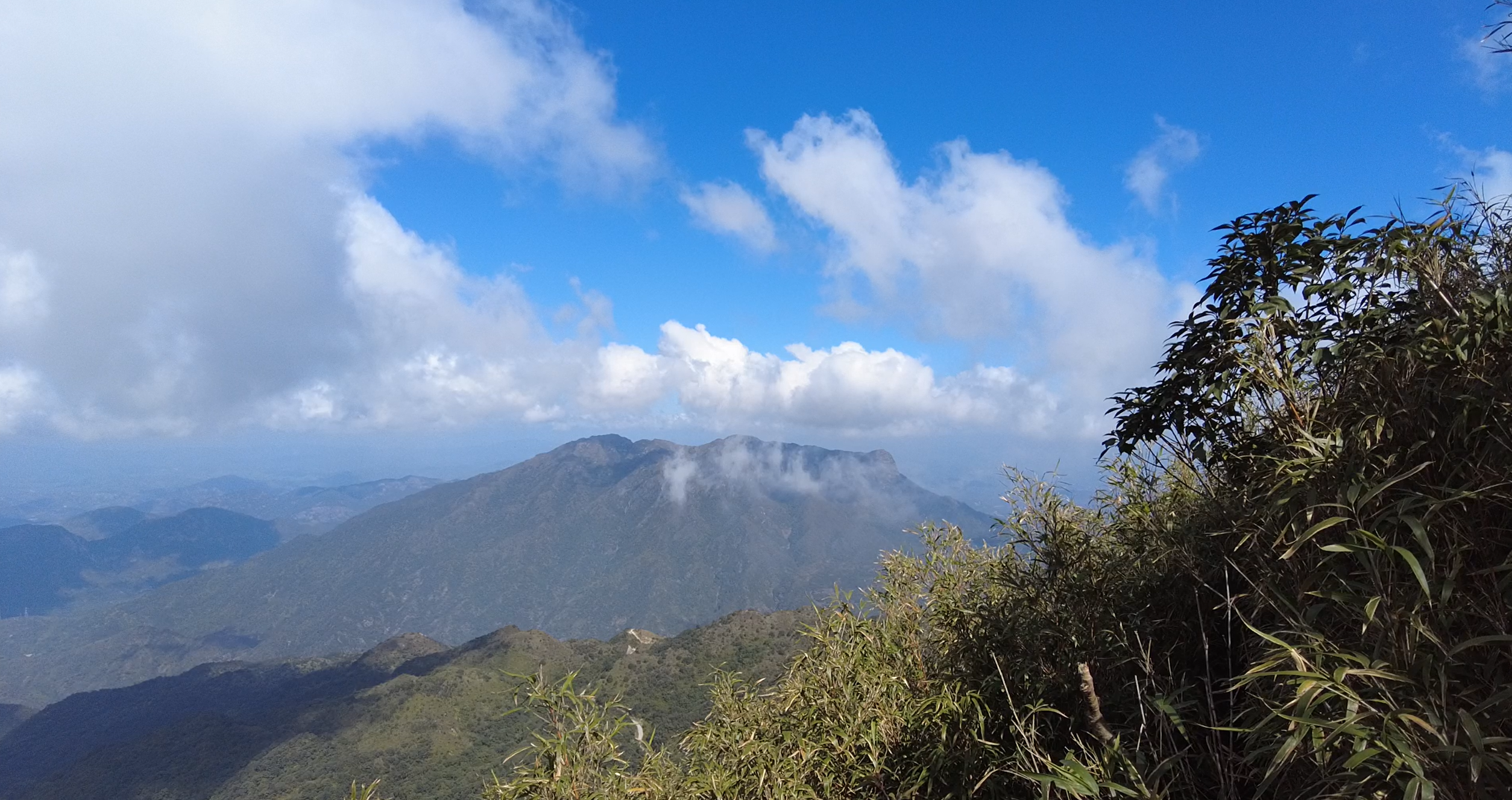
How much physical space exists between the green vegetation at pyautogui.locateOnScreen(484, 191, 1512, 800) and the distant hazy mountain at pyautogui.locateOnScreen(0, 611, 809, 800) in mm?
58775

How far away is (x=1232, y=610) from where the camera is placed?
131 inches

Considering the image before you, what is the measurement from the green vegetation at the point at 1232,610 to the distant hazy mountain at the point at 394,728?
193 feet

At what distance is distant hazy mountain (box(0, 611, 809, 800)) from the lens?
87688mm

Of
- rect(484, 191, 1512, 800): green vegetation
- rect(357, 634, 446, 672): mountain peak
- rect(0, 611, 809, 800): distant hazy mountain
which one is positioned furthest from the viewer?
rect(357, 634, 446, 672): mountain peak

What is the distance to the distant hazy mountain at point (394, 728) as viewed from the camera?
87688 mm

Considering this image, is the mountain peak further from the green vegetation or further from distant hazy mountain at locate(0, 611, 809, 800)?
the green vegetation

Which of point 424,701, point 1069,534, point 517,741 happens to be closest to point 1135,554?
point 1069,534

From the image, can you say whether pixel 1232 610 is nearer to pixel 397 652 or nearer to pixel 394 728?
pixel 394 728

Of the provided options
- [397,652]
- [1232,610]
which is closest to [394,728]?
[397,652]

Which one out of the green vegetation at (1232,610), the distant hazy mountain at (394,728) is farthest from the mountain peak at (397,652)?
the green vegetation at (1232,610)

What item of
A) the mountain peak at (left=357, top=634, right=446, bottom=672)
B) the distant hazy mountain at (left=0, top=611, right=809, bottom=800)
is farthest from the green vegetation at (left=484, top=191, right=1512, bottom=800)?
the mountain peak at (left=357, top=634, right=446, bottom=672)

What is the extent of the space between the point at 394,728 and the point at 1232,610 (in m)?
121

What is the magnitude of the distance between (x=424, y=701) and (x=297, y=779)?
A: 18119mm

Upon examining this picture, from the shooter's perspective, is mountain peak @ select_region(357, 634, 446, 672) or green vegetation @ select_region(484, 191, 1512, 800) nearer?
green vegetation @ select_region(484, 191, 1512, 800)
